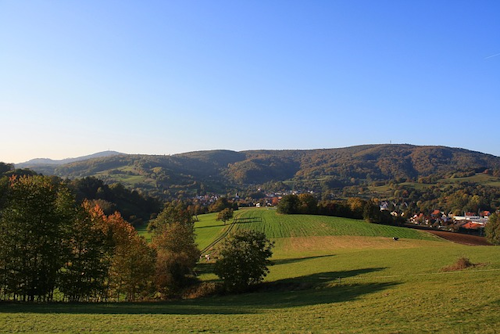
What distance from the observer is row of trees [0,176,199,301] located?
2866cm

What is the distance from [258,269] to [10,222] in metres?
24.3

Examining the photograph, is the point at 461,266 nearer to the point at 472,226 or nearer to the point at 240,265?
the point at 240,265

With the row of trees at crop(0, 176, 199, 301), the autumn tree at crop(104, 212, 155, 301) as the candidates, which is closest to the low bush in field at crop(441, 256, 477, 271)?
the row of trees at crop(0, 176, 199, 301)

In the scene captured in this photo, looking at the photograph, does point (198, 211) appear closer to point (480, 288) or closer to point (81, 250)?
point (81, 250)

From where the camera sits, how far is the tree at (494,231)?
242 ft

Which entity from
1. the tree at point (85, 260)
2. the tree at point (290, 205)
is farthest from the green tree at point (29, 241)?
the tree at point (290, 205)

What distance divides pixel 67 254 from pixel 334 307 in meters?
23.6

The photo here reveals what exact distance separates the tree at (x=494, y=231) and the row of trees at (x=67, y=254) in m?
66.5

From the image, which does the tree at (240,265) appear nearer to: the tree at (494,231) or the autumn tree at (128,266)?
the autumn tree at (128,266)

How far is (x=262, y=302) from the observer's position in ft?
98.3

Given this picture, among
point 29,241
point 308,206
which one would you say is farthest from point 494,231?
point 29,241

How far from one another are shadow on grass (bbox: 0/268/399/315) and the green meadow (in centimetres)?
7

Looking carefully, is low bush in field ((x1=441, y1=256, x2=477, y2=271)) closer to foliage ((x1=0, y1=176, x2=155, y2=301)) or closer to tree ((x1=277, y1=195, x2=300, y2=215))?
foliage ((x1=0, y1=176, x2=155, y2=301))

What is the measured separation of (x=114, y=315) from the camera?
22.6m
